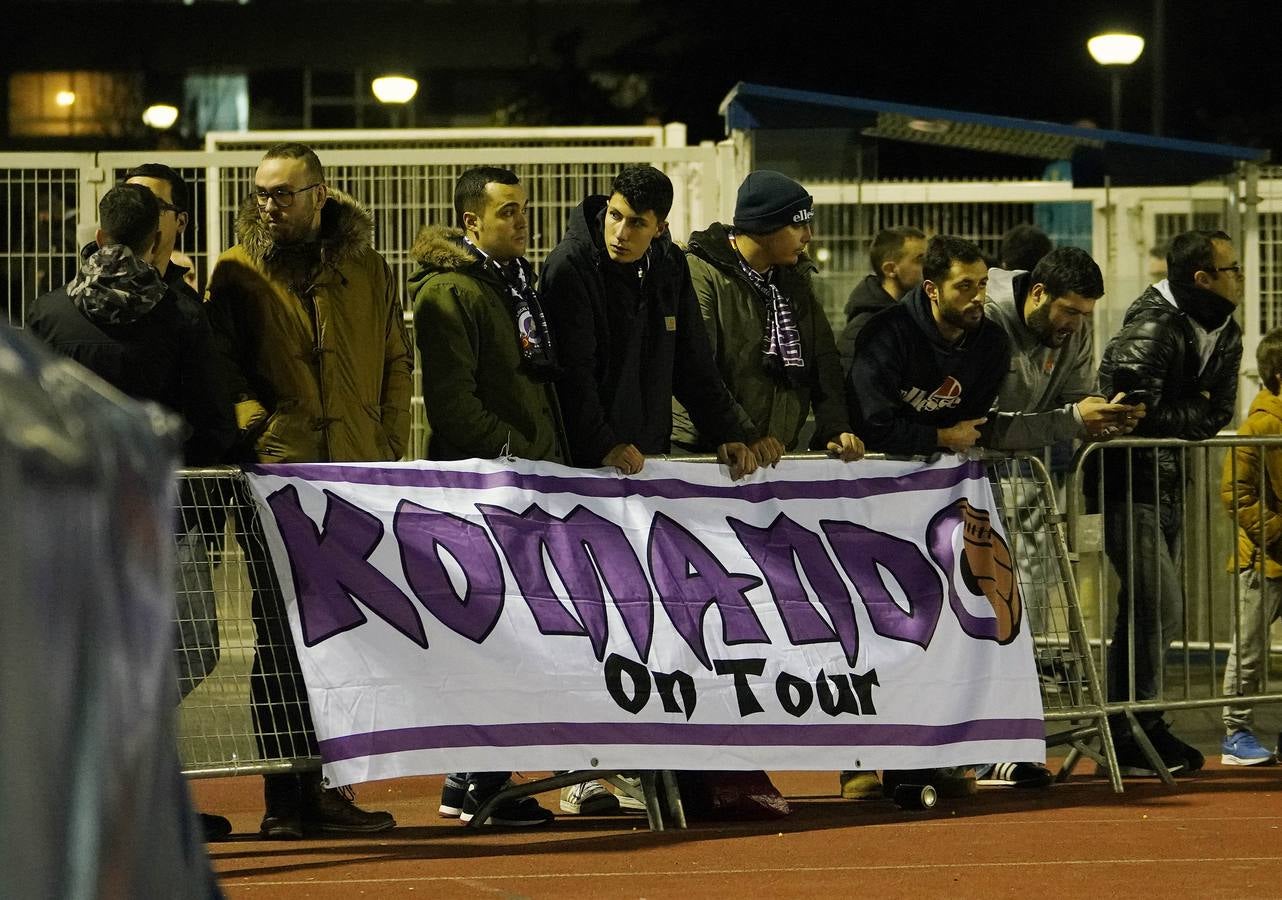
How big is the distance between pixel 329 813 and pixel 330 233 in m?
2.05

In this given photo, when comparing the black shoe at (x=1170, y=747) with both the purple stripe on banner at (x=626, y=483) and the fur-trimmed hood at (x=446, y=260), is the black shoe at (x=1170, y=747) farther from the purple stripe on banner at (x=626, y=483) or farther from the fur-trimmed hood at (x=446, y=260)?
the fur-trimmed hood at (x=446, y=260)

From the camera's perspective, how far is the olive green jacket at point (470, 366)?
734cm

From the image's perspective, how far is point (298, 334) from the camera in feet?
23.9

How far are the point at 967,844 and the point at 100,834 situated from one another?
4.93 meters

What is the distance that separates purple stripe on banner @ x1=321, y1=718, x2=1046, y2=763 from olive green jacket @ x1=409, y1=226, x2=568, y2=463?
3.34 ft

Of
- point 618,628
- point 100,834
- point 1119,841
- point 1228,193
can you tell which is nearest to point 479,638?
point 618,628

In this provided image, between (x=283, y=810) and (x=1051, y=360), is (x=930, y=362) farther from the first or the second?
(x=283, y=810)

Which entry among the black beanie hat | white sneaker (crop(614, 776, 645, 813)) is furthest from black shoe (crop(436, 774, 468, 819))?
the black beanie hat

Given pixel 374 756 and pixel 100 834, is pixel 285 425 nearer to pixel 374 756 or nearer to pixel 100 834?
pixel 374 756

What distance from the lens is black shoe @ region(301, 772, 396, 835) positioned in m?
7.20

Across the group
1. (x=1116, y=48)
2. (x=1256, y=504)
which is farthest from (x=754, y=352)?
(x=1116, y=48)

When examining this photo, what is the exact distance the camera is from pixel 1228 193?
1338cm

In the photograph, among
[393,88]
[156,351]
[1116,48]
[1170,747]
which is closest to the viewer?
[156,351]

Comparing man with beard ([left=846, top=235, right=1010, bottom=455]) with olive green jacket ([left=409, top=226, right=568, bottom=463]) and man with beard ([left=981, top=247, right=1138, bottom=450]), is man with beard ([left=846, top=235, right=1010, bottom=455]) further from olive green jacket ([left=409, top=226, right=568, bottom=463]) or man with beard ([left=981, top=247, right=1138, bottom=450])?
olive green jacket ([left=409, top=226, right=568, bottom=463])
